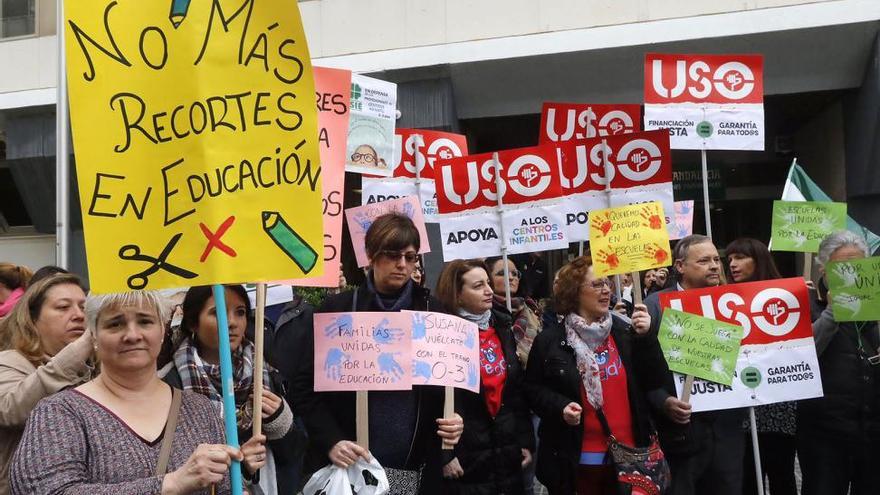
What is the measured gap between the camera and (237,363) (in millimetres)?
3369

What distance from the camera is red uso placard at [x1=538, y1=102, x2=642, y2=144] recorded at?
6.41m

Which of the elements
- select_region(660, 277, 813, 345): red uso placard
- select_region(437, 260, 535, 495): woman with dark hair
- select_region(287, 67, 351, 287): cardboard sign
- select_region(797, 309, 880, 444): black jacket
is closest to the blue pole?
select_region(437, 260, 535, 495): woman with dark hair

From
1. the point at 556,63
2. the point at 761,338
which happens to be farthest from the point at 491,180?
the point at 556,63

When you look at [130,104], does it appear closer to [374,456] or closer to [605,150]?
[374,456]

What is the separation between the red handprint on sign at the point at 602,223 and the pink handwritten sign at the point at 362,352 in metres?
1.60

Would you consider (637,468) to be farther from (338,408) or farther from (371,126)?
(371,126)

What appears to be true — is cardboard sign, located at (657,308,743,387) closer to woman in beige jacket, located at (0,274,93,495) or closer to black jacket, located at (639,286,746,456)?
black jacket, located at (639,286,746,456)

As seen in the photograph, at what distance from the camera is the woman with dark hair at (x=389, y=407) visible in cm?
375

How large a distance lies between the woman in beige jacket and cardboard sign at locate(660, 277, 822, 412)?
297 cm

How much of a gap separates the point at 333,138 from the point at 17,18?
11774 millimetres

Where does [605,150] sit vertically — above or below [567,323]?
above

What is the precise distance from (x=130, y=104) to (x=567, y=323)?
2.69 m

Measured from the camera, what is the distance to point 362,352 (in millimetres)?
3666

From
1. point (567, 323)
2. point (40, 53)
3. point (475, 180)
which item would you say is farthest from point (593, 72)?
point (40, 53)
